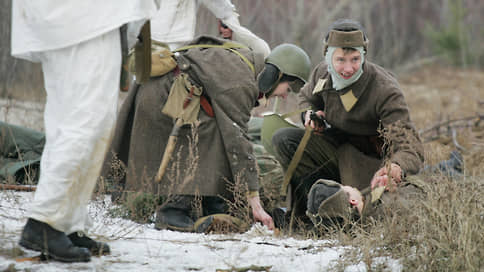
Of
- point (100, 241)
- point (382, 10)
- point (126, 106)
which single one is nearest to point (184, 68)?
point (126, 106)

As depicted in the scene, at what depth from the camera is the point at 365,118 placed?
411 cm

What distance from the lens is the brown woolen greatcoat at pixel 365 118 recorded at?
386cm

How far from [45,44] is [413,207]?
210 centimetres

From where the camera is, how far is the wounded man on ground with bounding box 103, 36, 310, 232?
3807 mm

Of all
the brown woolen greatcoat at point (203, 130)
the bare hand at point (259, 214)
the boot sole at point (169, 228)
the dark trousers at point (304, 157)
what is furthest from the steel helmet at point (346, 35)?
the boot sole at point (169, 228)

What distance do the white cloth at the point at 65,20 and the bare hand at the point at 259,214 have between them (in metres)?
1.52

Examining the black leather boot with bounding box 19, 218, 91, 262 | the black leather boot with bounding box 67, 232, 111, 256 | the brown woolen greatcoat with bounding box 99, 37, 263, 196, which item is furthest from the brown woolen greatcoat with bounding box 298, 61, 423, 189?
the black leather boot with bounding box 19, 218, 91, 262

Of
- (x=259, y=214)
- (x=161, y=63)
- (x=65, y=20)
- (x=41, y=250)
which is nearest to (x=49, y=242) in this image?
(x=41, y=250)

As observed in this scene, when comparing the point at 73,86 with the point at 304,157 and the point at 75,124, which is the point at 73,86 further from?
the point at 304,157

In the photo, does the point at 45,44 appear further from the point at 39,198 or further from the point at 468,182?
the point at 468,182

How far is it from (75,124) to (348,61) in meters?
2.06

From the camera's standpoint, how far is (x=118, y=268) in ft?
8.75

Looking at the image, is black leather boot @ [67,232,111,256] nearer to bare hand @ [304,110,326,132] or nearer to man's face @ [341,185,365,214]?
man's face @ [341,185,365,214]

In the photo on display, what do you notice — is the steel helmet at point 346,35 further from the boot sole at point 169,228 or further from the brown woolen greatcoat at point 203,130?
the boot sole at point 169,228
